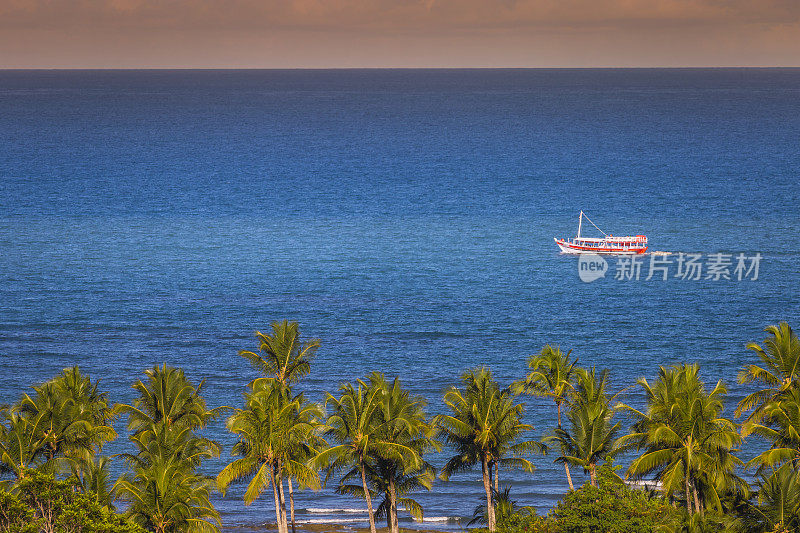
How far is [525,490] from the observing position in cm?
6912

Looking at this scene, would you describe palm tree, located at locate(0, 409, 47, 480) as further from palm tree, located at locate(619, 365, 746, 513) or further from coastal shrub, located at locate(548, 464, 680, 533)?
palm tree, located at locate(619, 365, 746, 513)

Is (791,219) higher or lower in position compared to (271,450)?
higher

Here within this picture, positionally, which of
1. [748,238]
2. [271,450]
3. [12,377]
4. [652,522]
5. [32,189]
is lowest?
[652,522]

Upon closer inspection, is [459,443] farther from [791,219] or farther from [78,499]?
[791,219]

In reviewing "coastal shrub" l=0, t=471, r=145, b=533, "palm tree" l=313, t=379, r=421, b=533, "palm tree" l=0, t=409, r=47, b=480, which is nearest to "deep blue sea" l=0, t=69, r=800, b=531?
"palm tree" l=313, t=379, r=421, b=533

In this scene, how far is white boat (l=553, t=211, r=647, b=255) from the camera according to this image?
138 m

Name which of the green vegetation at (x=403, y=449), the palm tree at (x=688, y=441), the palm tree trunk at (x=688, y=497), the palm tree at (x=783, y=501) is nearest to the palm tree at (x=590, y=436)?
the green vegetation at (x=403, y=449)

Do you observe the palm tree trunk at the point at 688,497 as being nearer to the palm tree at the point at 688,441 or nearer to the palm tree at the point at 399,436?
the palm tree at the point at 688,441

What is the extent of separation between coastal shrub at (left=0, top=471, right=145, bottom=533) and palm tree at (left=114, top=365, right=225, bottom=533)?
123 inches

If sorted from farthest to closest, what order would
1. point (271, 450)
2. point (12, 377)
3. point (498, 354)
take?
point (498, 354) → point (12, 377) → point (271, 450)

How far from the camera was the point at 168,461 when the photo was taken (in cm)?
4394

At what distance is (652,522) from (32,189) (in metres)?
184

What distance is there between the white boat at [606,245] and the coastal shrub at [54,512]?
109849 millimetres

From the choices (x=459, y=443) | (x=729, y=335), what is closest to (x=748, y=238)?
(x=729, y=335)
